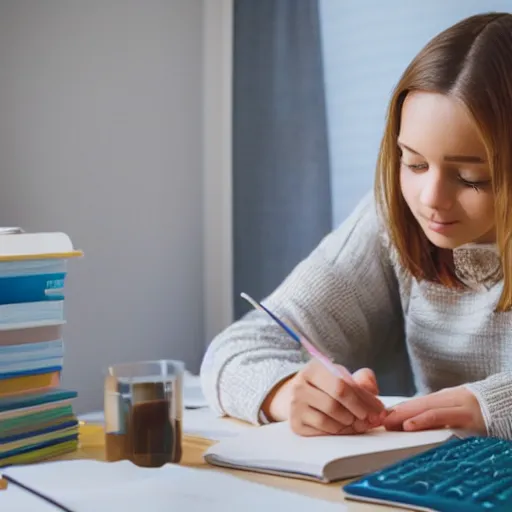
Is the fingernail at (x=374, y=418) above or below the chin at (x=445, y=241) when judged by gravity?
below

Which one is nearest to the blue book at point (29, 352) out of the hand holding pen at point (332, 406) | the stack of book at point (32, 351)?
the stack of book at point (32, 351)

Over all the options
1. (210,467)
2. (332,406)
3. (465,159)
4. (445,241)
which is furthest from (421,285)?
(210,467)

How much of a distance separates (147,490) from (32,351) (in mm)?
258

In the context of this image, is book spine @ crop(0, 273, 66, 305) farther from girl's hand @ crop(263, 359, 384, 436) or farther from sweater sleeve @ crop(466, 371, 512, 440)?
sweater sleeve @ crop(466, 371, 512, 440)

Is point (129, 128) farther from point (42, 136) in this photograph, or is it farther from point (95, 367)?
point (95, 367)

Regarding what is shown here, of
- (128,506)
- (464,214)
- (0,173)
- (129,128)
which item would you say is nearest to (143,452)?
(128,506)

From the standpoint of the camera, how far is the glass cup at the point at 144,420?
3.04 feet

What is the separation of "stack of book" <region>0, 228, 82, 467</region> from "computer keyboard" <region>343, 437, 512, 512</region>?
35 centimetres

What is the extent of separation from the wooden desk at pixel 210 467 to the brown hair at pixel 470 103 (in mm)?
448

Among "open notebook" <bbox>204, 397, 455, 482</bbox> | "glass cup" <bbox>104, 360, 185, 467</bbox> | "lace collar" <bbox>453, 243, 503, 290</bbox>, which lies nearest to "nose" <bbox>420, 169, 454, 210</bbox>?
"lace collar" <bbox>453, 243, 503, 290</bbox>

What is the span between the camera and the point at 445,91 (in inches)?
44.1

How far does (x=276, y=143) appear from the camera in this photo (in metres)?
1.93

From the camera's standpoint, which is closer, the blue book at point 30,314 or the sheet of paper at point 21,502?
the sheet of paper at point 21,502

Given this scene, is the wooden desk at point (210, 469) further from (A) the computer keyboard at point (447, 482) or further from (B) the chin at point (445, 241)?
(B) the chin at point (445, 241)
